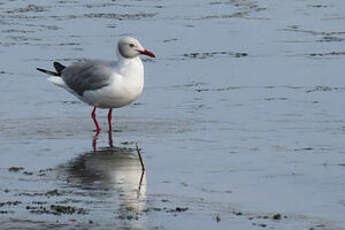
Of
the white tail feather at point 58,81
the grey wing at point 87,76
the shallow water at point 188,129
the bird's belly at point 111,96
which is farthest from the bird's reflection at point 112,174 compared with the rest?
the white tail feather at point 58,81

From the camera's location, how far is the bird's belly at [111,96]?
14.0m

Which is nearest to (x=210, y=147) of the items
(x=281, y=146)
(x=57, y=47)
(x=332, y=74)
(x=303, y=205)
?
Result: (x=281, y=146)

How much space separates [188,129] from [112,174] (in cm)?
280

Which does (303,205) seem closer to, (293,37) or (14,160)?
(14,160)

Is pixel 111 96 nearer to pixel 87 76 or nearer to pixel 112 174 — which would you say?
pixel 87 76

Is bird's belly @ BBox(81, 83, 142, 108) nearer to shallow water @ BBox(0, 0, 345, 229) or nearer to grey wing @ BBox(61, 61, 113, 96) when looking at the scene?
grey wing @ BBox(61, 61, 113, 96)

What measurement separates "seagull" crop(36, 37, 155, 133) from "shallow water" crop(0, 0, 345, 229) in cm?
36

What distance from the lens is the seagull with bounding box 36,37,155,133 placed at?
13984mm

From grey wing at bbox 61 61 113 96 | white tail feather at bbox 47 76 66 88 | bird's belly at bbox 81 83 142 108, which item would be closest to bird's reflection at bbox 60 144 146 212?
bird's belly at bbox 81 83 142 108

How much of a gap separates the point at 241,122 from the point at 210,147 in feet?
5.54

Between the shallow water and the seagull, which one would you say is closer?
the shallow water

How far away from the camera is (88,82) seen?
14.4 meters

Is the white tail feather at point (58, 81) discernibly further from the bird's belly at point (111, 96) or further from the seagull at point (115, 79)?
the bird's belly at point (111, 96)

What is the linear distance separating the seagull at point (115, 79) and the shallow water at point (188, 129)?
0.36 metres
